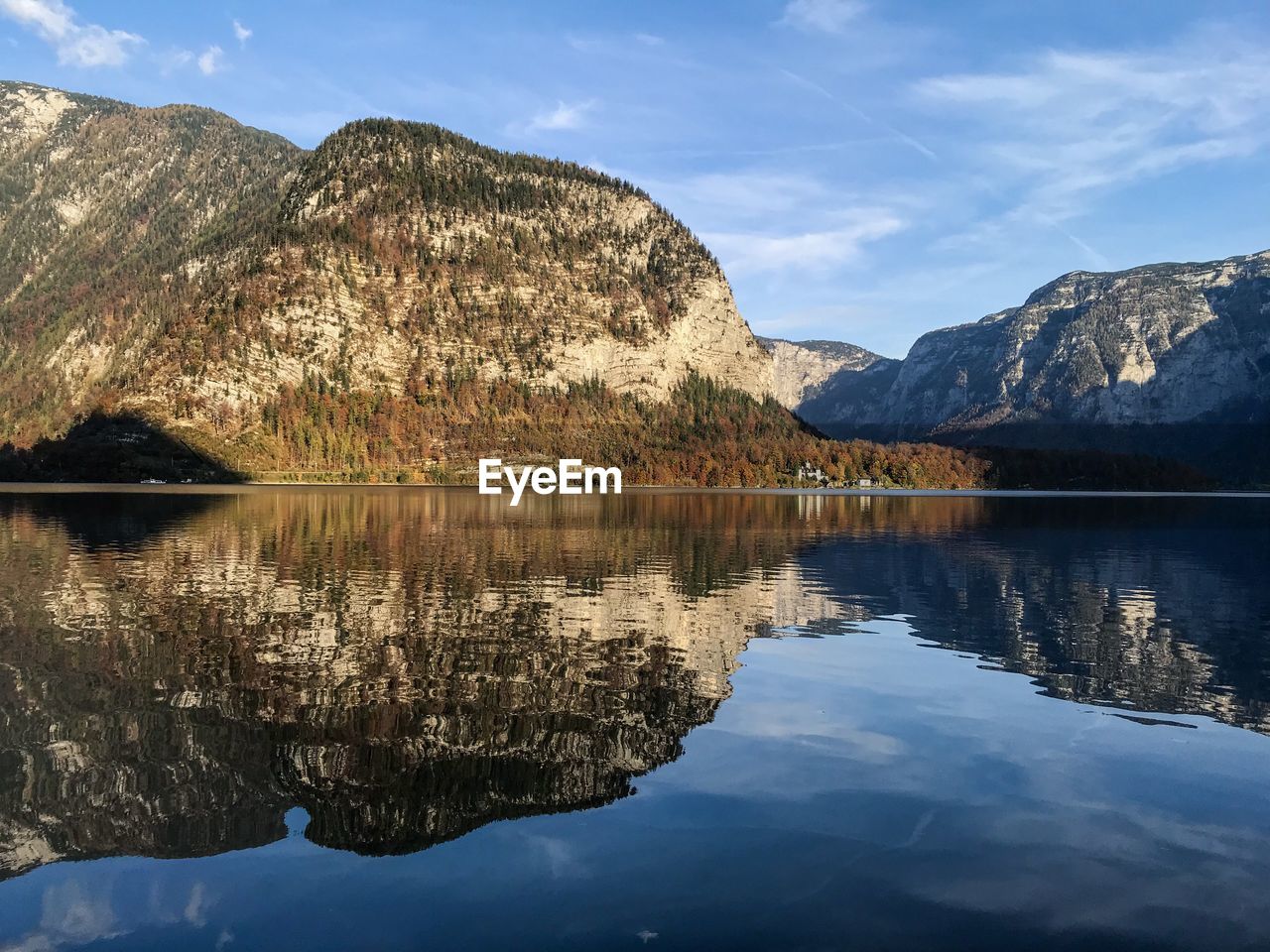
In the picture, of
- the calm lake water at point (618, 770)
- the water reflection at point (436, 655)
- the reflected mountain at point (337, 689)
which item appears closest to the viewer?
the calm lake water at point (618, 770)

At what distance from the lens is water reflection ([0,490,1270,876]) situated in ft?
57.3

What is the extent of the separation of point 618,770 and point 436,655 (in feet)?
37.3

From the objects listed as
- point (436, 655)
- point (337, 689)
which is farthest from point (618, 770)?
point (436, 655)

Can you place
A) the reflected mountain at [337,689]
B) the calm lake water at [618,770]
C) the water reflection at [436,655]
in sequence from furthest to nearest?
1. the water reflection at [436,655]
2. the reflected mountain at [337,689]
3. the calm lake water at [618,770]

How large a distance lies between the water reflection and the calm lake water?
0.14 m

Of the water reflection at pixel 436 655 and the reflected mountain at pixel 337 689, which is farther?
the water reflection at pixel 436 655

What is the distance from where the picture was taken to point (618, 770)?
19.5 m

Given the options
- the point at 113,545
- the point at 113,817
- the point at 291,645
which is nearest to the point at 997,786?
the point at 113,817

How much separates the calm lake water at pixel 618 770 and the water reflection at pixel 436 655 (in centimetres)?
14

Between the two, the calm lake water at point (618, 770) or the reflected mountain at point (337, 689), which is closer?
the calm lake water at point (618, 770)

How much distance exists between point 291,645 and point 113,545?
38570 millimetres

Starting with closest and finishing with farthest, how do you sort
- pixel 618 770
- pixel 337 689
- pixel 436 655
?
pixel 618 770 < pixel 337 689 < pixel 436 655

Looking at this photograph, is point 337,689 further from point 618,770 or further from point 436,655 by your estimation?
point 618,770

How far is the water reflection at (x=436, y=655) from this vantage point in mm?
17453
